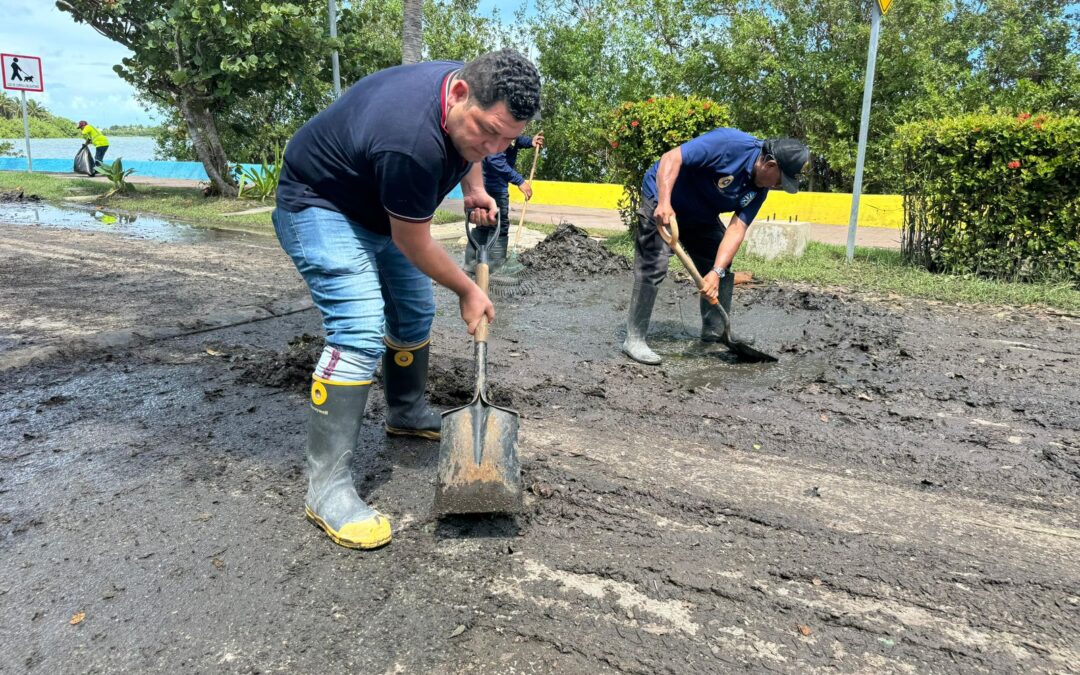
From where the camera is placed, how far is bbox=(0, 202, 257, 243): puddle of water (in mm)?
10617

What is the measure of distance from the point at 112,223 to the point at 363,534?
39.0 feet

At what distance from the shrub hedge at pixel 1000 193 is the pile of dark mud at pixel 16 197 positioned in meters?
17.0

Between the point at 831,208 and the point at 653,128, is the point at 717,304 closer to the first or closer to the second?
the point at 653,128

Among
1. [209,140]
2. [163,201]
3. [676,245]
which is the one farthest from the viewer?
[163,201]

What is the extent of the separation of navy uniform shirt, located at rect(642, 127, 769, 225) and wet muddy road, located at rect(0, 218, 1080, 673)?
99 cm

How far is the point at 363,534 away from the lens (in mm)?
2473

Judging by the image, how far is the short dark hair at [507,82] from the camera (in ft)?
7.15

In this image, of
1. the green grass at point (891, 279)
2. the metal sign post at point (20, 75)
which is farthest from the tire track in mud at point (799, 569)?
the metal sign post at point (20, 75)

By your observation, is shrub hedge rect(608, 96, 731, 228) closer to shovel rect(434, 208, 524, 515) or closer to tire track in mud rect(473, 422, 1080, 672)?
tire track in mud rect(473, 422, 1080, 672)

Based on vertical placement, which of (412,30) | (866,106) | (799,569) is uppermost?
(412,30)

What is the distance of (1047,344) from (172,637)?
5.45 m

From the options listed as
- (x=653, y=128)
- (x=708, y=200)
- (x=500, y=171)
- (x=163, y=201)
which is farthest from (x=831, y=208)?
(x=163, y=201)

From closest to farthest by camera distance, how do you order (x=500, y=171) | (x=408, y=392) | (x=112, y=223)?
(x=408, y=392) → (x=500, y=171) → (x=112, y=223)

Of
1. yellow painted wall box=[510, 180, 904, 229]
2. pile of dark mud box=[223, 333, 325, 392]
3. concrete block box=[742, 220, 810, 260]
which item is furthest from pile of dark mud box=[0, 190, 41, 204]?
concrete block box=[742, 220, 810, 260]
